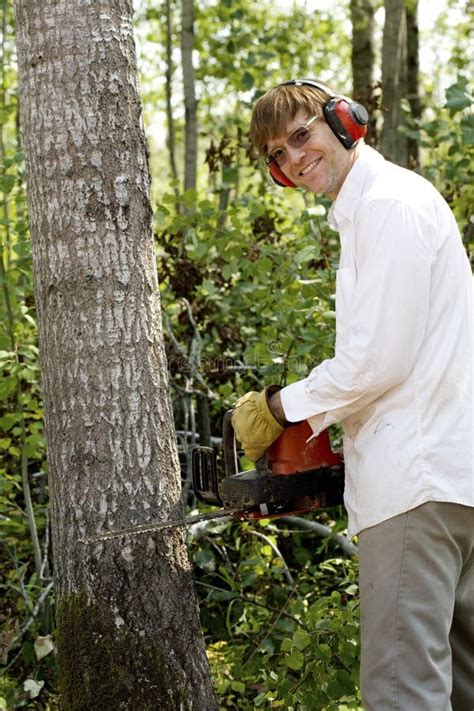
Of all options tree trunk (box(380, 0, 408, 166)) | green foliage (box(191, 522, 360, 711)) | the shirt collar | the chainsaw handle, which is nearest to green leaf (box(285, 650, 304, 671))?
green foliage (box(191, 522, 360, 711))

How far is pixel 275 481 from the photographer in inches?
111

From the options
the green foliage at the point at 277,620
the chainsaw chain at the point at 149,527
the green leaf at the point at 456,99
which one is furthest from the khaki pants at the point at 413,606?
the green leaf at the point at 456,99

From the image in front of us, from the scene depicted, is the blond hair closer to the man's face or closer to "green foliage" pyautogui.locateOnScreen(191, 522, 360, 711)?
the man's face

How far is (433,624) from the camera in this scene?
250 cm

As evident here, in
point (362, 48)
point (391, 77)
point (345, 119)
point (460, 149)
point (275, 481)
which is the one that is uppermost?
point (362, 48)

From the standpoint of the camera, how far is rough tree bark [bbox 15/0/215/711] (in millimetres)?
2914

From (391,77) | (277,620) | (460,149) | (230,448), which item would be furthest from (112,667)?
(391,77)

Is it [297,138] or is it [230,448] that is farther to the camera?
[230,448]

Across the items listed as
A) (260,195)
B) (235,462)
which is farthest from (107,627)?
(260,195)

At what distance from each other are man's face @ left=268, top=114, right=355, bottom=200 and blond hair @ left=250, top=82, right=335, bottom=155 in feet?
0.07

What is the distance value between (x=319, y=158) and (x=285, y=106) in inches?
7.8

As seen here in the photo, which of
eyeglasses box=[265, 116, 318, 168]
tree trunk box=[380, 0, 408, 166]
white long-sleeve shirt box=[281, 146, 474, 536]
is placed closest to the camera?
white long-sleeve shirt box=[281, 146, 474, 536]

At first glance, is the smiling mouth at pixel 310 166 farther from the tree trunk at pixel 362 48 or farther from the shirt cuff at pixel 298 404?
the tree trunk at pixel 362 48

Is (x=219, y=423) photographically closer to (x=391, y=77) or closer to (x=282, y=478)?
(x=282, y=478)
